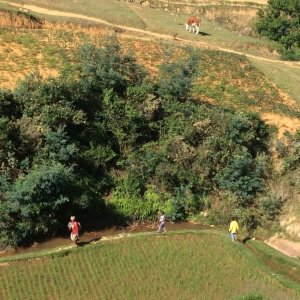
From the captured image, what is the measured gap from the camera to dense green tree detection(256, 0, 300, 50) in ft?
166

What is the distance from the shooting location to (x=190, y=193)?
95.4ft

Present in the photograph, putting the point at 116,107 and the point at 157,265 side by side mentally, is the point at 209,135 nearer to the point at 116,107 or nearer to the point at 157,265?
the point at 116,107

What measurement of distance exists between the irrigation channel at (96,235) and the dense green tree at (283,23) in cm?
2794

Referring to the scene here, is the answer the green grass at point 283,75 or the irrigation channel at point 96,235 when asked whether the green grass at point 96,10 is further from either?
the irrigation channel at point 96,235

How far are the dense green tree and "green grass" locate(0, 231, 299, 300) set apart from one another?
1200 inches

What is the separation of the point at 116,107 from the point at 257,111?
9254 mm

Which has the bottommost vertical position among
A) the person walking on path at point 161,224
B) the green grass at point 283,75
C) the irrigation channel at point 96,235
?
the irrigation channel at point 96,235

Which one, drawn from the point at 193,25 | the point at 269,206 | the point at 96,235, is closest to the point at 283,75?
the point at 193,25

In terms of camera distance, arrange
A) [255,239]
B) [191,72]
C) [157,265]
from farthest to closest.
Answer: [191,72] < [255,239] < [157,265]

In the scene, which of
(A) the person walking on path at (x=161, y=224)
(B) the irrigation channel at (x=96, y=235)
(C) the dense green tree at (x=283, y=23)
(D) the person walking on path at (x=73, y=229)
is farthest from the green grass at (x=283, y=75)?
(D) the person walking on path at (x=73, y=229)

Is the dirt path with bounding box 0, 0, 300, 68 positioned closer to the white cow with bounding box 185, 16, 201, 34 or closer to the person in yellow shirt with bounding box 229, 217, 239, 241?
the white cow with bounding box 185, 16, 201, 34

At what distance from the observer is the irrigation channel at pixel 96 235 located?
2430 cm

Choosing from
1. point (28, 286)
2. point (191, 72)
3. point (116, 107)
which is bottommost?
point (28, 286)

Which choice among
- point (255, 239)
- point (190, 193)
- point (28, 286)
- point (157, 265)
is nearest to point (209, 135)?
point (190, 193)
